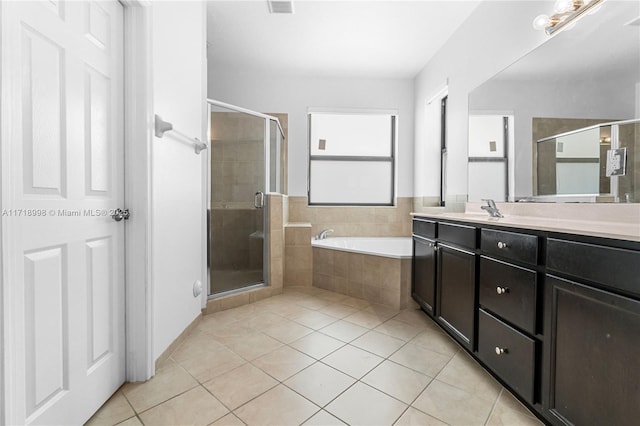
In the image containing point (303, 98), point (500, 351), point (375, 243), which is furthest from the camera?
point (303, 98)

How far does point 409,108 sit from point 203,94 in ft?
8.45

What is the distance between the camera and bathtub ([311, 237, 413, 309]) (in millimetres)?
2555

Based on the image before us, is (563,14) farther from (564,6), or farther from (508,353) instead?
(508,353)

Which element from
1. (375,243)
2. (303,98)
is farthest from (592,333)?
(303,98)

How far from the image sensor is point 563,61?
169 centimetres

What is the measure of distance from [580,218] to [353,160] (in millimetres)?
2635

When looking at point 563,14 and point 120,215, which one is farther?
point 563,14

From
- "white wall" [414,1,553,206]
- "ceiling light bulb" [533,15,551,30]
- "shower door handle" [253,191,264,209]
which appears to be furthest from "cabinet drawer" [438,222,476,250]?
"shower door handle" [253,191,264,209]

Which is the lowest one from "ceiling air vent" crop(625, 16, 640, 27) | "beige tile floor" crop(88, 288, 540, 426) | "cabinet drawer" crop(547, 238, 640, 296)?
"beige tile floor" crop(88, 288, 540, 426)

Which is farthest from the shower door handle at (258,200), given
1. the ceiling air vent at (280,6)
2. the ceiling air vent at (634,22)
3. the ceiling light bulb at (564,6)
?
the ceiling air vent at (634,22)

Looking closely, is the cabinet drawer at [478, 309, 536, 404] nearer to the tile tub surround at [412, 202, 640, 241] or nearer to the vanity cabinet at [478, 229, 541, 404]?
the vanity cabinet at [478, 229, 541, 404]

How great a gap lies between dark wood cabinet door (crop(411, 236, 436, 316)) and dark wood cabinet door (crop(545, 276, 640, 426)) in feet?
3.29

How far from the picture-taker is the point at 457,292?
1826 mm

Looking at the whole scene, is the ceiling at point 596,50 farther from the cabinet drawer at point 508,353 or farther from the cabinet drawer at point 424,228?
the cabinet drawer at point 508,353
